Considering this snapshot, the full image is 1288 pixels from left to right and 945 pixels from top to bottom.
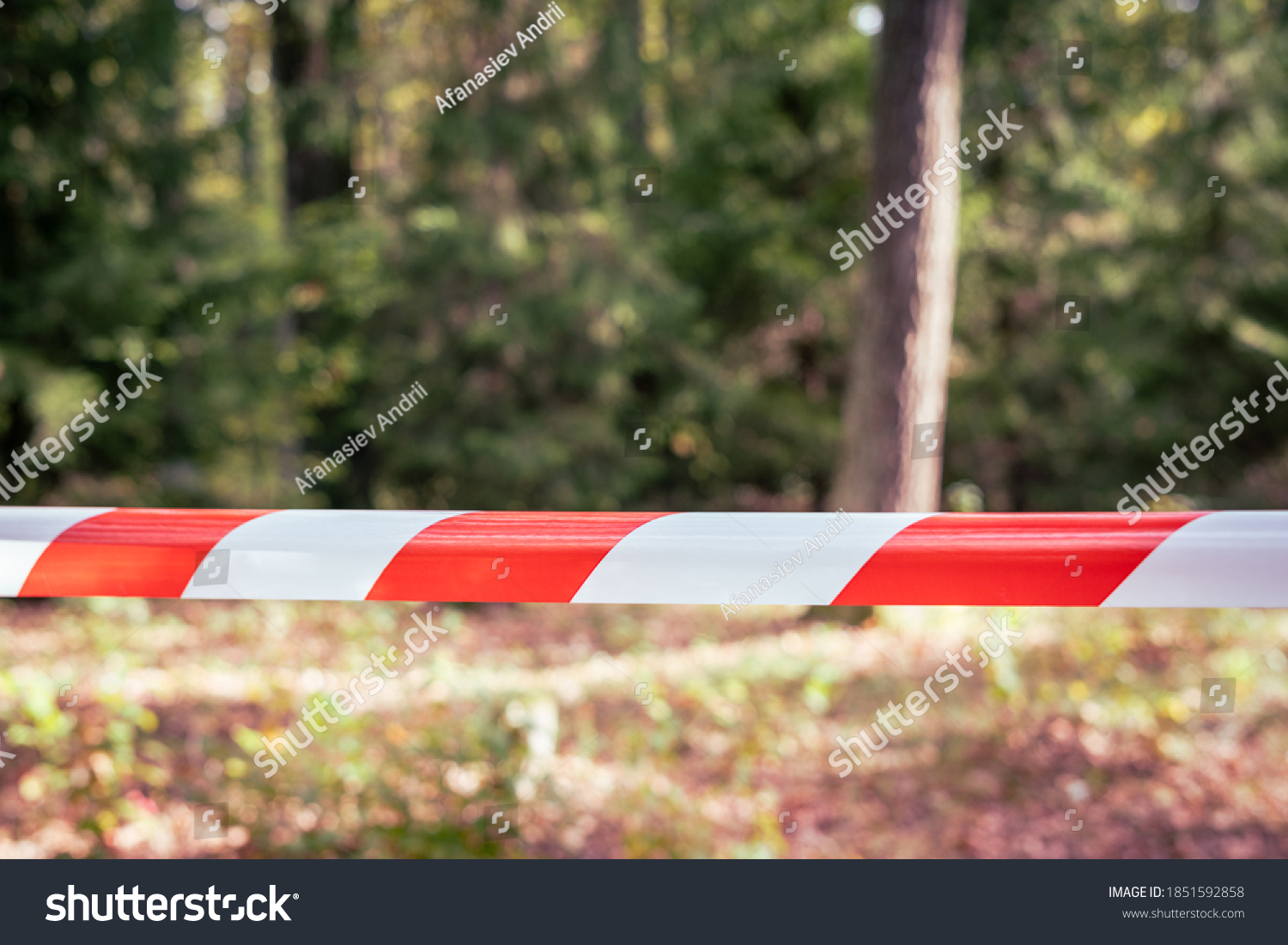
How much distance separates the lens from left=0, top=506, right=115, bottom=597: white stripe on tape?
4.96ft

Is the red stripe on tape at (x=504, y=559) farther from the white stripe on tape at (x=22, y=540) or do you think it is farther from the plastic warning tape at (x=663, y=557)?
the white stripe on tape at (x=22, y=540)

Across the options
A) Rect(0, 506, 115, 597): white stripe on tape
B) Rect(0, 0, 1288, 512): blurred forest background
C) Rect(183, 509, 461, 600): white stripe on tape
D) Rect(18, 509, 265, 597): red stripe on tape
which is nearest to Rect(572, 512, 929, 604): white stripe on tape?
Rect(183, 509, 461, 600): white stripe on tape

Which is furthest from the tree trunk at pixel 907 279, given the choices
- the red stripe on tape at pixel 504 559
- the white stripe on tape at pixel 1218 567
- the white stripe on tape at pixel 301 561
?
the white stripe on tape at pixel 301 561

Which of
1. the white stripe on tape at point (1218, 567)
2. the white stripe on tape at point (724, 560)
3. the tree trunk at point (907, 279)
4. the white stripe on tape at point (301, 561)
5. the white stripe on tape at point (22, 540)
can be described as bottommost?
the white stripe on tape at point (1218, 567)

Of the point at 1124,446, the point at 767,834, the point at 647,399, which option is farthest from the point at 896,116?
the point at 1124,446

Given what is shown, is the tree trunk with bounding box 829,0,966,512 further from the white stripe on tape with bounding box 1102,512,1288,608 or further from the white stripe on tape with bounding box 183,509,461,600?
the white stripe on tape with bounding box 183,509,461,600

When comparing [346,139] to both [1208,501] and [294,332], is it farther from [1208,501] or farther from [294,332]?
[1208,501]

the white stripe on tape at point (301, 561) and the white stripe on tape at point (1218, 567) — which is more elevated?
the white stripe on tape at point (301, 561)

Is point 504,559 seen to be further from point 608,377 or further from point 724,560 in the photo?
point 608,377

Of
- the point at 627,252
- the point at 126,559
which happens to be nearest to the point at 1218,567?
the point at 126,559

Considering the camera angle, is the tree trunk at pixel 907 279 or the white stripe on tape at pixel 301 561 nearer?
the white stripe on tape at pixel 301 561

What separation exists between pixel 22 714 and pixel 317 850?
1.77 meters

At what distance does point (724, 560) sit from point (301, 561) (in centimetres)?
77

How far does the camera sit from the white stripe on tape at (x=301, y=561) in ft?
4.89
